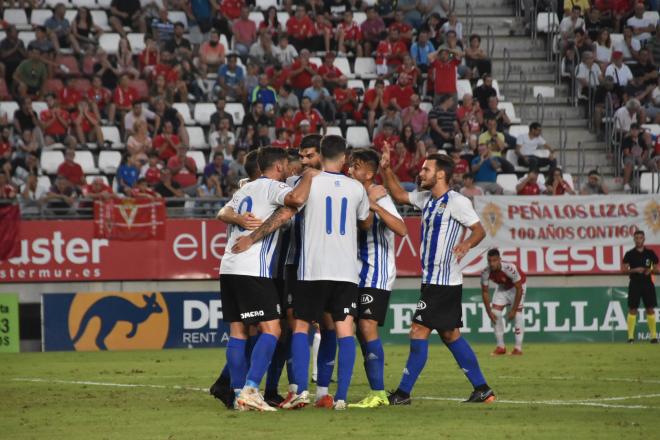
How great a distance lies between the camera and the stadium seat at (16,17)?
1159 inches

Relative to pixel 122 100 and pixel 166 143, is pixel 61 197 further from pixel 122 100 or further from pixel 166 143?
pixel 122 100

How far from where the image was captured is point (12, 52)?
27781 millimetres

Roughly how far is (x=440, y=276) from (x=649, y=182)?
16.9 metres

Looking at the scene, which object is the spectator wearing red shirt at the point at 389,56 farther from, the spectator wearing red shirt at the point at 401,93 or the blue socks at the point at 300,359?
the blue socks at the point at 300,359

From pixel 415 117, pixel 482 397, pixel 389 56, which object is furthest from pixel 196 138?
pixel 482 397

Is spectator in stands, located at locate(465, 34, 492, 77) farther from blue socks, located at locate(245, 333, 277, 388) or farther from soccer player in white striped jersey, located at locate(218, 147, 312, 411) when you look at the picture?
blue socks, located at locate(245, 333, 277, 388)

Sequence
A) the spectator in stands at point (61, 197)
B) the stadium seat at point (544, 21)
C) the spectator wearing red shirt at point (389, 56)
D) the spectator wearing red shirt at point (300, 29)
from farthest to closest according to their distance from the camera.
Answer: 1. the stadium seat at point (544, 21)
2. the spectator wearing red shirt at point (300, 29)
3. the spectator wearing red shirt at point (389, 56)
4. the spectator in stands at point (61, 197)

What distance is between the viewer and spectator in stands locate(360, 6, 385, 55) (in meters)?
30.3

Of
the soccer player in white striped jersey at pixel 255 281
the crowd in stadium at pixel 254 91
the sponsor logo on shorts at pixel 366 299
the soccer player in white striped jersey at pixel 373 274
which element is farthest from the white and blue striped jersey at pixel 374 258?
the crowd in stadium at pixel 254 91

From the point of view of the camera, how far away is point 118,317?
81.0ft

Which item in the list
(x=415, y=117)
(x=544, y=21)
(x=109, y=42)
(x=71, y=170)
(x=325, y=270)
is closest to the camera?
(x=325, y=270)

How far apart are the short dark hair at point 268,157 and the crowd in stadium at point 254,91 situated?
12730 mm

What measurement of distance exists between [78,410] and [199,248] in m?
13.2

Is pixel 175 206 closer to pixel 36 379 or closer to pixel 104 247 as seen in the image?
pixel 104 247
